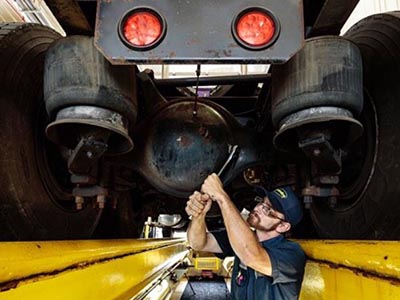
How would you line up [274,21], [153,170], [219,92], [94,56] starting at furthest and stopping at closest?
[219,92], [153,170], [94,56], [274,21]

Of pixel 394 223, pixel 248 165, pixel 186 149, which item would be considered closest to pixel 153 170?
pixel 186 149

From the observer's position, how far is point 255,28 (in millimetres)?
996

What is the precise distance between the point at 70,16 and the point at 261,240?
0.99 m

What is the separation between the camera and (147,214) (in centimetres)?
237

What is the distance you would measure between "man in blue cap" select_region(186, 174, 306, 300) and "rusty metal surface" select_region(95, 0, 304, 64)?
0.51 meters

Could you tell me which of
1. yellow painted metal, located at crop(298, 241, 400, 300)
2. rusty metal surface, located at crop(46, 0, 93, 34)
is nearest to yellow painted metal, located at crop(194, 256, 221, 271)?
yellow painted metal, located at crop(298, 241, 400, 300)

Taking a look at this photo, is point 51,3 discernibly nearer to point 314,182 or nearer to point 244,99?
point 314,182

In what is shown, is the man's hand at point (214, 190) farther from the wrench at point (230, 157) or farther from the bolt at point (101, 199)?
the bolt at point (101, 199)

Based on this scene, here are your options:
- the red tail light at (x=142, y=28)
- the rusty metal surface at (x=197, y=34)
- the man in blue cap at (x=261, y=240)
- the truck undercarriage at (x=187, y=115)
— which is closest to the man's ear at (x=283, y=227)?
the man in blue cap at (x=261, y=240)

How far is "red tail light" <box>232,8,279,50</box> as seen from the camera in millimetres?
985

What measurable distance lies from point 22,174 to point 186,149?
0.57 metres

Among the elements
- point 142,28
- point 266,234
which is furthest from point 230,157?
point 142,28

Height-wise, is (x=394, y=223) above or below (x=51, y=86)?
below

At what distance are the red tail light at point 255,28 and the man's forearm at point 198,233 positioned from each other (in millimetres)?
778
